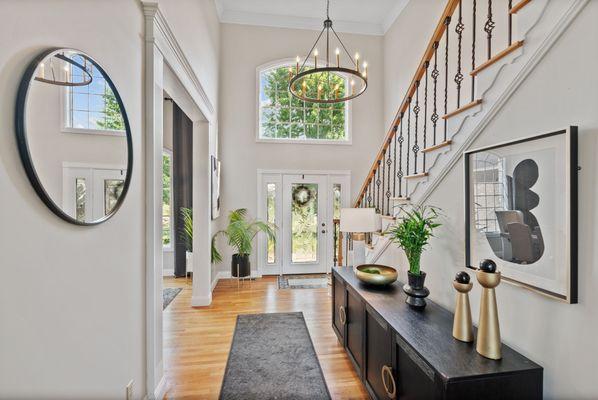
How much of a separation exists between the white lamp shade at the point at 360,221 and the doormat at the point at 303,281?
1.99 m

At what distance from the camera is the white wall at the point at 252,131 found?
5160 millimetres

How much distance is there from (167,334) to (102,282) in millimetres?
1933

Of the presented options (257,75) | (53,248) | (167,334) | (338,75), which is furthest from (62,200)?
(338,75)

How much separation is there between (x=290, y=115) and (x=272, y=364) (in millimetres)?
4267

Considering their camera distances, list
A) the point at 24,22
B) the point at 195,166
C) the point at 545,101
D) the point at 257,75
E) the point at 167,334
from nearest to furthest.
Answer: the point at 24,22
the point at 545,101
the point at 167,334
the point at 195,166
the point at 257,75

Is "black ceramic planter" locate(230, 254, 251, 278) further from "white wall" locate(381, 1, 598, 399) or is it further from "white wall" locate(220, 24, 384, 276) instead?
"white wall" locate(381, 1, 598, 399)

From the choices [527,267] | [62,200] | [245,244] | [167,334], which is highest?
[62,200]

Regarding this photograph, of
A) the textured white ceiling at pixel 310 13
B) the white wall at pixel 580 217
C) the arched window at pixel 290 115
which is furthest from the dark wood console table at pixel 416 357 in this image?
the textured white ceiling at pixel 310 13

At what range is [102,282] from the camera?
145 centimetres

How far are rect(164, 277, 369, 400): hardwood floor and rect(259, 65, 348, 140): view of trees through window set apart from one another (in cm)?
281

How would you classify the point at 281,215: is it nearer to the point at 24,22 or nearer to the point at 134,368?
the point at 134,368

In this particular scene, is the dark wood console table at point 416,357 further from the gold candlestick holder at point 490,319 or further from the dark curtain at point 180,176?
the dark curtain at point 180,176

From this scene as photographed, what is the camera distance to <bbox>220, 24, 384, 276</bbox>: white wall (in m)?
5.16

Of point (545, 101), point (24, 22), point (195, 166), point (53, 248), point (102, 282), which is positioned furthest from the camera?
point (195, 166)
